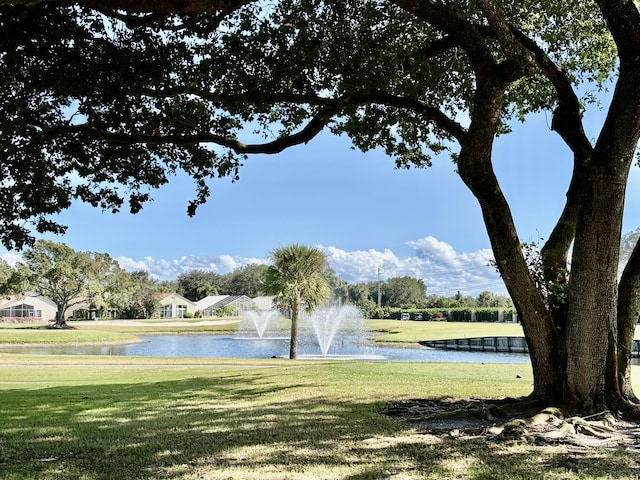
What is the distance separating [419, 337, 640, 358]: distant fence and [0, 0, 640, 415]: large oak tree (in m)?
27.1

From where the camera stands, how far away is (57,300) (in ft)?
203

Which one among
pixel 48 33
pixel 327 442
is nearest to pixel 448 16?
pixel 327 442

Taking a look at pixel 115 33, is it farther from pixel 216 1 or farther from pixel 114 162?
pixel 216 1

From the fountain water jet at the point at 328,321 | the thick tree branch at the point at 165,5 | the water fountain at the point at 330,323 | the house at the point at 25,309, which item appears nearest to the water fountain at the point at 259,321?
the water fountain at the point at 330,323

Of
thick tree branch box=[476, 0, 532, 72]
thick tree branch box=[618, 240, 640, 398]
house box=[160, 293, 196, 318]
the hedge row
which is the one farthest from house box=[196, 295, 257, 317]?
thick tree branch box=[476, 0, 532, 72]

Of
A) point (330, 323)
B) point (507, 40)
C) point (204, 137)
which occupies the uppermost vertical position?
point (507, 40)

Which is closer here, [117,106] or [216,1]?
[216,1]

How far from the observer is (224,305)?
9569 centimetres

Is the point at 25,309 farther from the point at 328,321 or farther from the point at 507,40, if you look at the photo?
the point at 507,40

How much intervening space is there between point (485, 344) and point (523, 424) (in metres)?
33.6

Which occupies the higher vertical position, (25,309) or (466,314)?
(25,309)

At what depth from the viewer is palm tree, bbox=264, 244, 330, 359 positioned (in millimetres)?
29219

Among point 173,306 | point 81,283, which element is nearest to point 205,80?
point 81,283

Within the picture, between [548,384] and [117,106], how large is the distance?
862 centimetres
